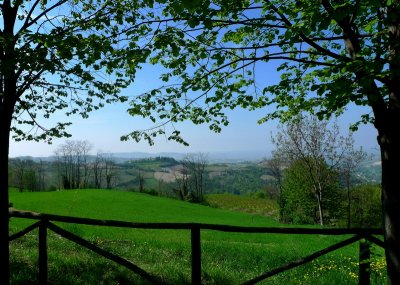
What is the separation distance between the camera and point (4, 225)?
7.66 meters

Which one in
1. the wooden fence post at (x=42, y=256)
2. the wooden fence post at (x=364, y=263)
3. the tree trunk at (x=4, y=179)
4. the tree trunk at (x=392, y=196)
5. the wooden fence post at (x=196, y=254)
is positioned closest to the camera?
the tree trunk at (x=392, y=196)

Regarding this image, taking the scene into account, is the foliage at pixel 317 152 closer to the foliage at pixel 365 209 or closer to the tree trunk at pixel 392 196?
the foliage at pixel 365 209

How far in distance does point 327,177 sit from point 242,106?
119 feet

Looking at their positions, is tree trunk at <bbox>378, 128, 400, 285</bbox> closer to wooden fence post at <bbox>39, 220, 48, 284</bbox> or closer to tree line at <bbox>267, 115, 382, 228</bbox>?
Result: wooden fence post at <bbox>39, 220, 48, 284</bbox>

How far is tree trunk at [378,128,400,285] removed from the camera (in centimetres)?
577

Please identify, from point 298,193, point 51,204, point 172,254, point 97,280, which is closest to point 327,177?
point 298,193

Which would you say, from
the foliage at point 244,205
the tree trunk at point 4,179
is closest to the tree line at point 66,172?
the foliage at point 244,205

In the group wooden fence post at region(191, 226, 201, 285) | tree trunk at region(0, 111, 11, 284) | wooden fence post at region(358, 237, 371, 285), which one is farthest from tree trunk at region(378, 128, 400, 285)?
tree trunk at region(0, 111, 11, 284)

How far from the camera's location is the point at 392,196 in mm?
5820

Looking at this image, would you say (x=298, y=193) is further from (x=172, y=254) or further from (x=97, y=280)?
(x=97, y=280)

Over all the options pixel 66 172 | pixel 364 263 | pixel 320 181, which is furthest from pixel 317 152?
pixel 66 172

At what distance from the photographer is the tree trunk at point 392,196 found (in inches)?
227

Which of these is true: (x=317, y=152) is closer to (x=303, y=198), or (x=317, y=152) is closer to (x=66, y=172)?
(x=303, y=198)

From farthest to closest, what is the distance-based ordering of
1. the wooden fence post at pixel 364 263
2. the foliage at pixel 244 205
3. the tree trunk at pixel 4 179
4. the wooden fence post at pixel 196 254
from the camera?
the foliage at pixel 244 205 < the tree trunk at pixel 4 179 < the wooden fence post at pixel 364 263 < the wooden fence post at pixel 196 254
